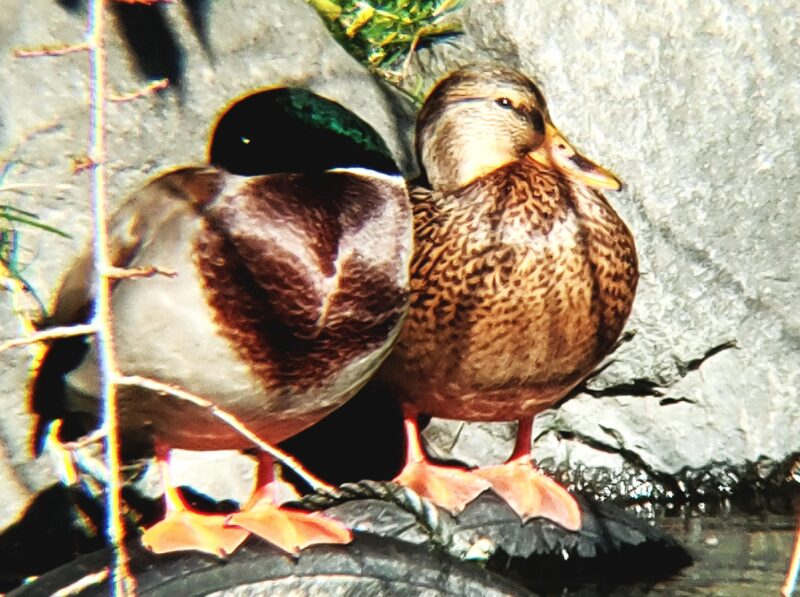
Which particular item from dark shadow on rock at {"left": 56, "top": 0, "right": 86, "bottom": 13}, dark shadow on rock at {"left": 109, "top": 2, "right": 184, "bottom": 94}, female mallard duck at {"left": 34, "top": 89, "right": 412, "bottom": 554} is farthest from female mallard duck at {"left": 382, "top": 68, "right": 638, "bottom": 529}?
dark shadow on rock at {"left": 56, "top": 0, "right": 86, "bottom": 13}

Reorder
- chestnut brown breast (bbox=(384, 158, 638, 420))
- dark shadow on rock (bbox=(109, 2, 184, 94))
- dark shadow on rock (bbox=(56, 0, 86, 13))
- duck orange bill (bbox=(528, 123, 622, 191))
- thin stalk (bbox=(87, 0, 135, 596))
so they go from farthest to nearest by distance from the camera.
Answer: dark shadow on rock (bbox=(109, 2, 184, 94)) → dark shadow on rock (bbox=(56, 0, 86, 13)) → duck orange bill (bbox=(528, 123, 622, 191)) → chestnut brown breast (bbox=(384, 158, 638, 420)) → thin stalk (bbox=(87, 0, 135, 596))

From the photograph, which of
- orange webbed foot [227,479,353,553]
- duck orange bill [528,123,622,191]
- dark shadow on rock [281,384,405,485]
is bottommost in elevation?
orange webbed foot [227,479,353,553]

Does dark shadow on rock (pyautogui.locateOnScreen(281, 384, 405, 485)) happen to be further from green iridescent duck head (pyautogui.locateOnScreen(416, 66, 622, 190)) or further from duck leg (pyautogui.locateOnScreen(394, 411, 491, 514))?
green iridescent duck head (pyautogui.locateOnScreen(416, 66, 622, 190))

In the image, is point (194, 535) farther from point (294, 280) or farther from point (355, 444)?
point (355, 444)

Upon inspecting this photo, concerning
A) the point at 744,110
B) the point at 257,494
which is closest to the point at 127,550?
the point at 257,494

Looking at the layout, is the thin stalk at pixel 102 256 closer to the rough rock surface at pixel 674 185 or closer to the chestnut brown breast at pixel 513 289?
the chestnut brown breast at pixel 513 289

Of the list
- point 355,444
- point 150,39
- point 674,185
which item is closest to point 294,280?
point 150,39

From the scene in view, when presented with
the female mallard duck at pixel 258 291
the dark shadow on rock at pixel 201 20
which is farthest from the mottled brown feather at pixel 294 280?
the dark shadow on rock at pixel 201 20

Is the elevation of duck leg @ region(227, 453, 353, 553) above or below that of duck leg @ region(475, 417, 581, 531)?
below

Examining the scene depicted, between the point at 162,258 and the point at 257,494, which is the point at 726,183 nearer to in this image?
the point at 257,494
